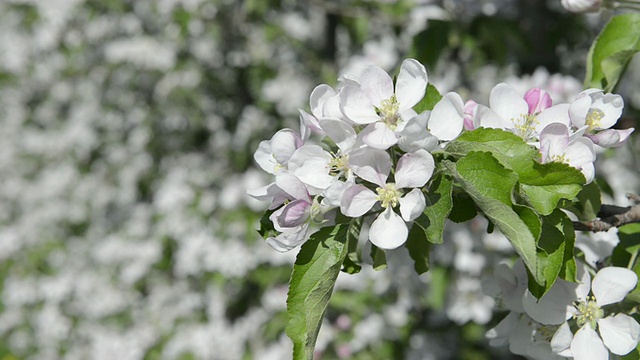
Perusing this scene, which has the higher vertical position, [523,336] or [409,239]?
[409,239]

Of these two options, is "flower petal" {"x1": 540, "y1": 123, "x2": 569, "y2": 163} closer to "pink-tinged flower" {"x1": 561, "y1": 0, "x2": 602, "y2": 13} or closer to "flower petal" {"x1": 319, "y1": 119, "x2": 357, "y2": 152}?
"flower petal" {"x1": 319, "y1": 119, "x2": 357, "y2": 152}

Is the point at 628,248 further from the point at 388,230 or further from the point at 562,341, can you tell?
the point at 388,230

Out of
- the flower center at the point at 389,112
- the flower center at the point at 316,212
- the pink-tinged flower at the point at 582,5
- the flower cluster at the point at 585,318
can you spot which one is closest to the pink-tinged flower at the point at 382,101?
the flower center at the point at 389,112

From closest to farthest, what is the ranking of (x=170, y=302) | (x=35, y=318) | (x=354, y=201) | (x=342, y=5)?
(x=354, y=201), (x=342, y=5), (x=170, y=302), (x=35, y=318)

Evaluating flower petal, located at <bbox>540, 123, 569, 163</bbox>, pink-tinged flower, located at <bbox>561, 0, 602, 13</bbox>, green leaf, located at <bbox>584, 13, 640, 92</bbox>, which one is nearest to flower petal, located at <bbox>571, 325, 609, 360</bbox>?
flower petal, located at <bbox>540, 123, 569, 163</bbox>

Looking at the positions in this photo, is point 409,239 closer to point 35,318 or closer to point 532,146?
point 532,146

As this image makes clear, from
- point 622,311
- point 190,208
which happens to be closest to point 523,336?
point 622,311

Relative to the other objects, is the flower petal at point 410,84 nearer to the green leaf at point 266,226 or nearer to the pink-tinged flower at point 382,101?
the pink-tinged flower at point 382,101
